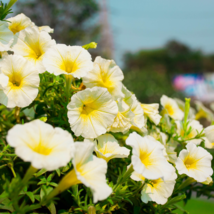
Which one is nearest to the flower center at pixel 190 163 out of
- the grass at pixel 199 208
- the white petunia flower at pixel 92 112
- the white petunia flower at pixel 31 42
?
the white petunia flower at pixel 92 112

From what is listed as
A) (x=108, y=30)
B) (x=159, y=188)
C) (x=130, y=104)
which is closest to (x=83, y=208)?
(x=159, y=188)

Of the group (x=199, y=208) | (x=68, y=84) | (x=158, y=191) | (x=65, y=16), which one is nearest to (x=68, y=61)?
(x=68, y=84)

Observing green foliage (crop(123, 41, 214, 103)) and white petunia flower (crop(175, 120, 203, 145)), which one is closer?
white petunia flower (crop(175, 120, 203, 145))

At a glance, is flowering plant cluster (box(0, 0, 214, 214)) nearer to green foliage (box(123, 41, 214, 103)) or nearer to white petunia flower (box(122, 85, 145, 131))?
white petunia flower (box(122, 85, 145, 131))

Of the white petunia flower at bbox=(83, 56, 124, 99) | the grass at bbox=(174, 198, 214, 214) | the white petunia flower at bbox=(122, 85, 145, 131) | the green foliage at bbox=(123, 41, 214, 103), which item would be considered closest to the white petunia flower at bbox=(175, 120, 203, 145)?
the white petunia flower at bbox=(122, 85, 145, 131)

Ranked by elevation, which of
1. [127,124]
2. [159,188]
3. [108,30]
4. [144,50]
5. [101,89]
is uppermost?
[101,89]

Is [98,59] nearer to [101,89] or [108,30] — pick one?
[101,89]

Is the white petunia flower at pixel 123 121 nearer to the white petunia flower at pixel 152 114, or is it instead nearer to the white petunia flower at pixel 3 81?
the white petunia flower at pixel 152 114
